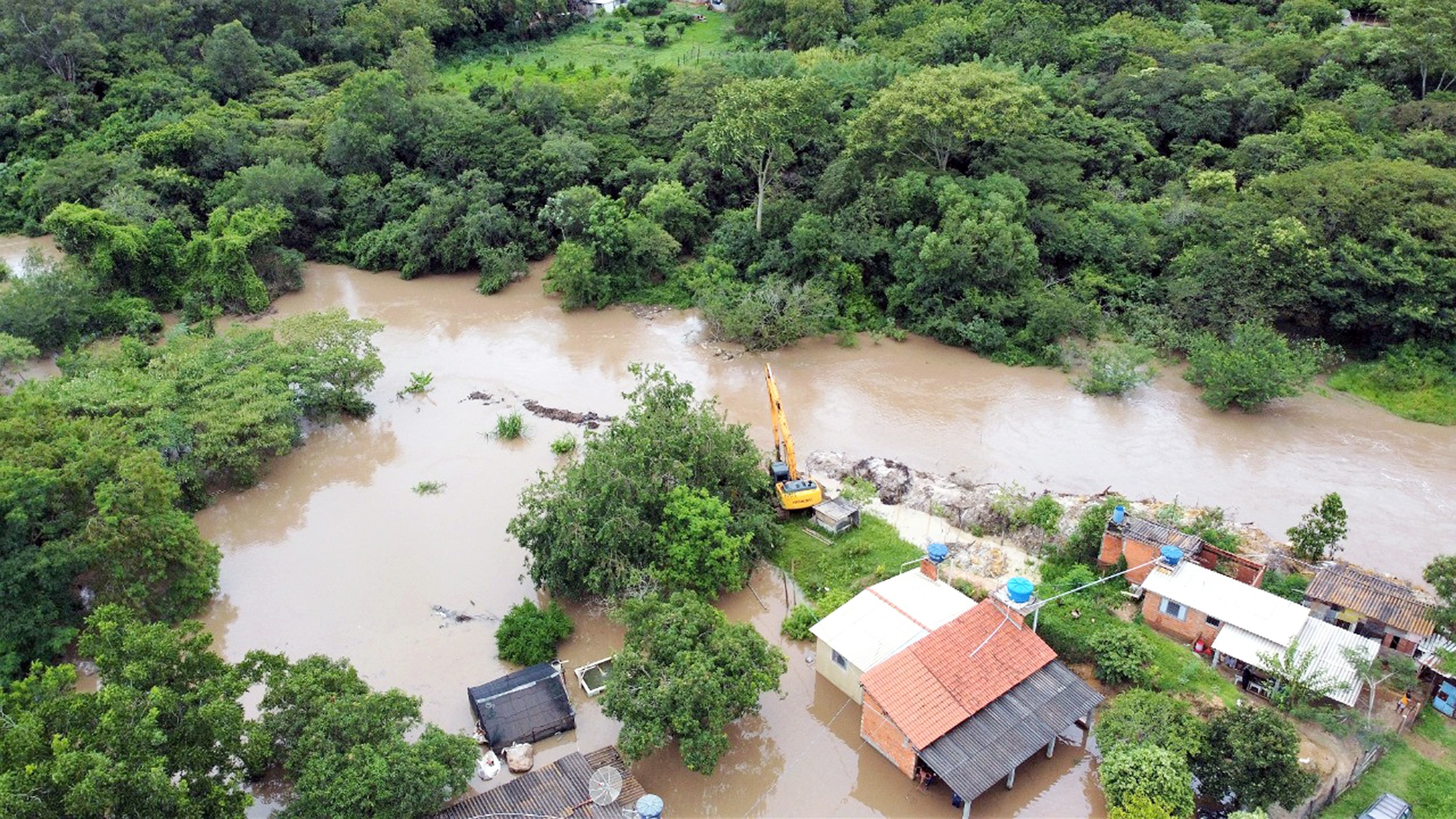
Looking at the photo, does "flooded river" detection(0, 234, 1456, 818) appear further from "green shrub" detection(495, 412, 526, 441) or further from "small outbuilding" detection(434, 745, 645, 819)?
"small outbuilding" detection(434, 745, 645, 819)

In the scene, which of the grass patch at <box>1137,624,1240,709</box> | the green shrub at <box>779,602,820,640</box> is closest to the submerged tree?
the grass patch at <box>1137,624,1240,709</box>

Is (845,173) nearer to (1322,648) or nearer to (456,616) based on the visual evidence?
(456,616)

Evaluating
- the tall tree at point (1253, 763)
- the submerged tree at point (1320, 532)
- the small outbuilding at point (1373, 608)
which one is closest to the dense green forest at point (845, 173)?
the submerged tree at point (1320, 532)

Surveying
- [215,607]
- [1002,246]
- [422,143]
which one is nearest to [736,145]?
[1002,246]

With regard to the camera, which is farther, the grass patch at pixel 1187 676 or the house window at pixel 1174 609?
the house window at pixel 1174 609

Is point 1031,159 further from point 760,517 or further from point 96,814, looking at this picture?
A: point 96,814

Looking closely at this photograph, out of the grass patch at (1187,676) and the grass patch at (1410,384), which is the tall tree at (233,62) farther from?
the grass patch at (1410,384)
